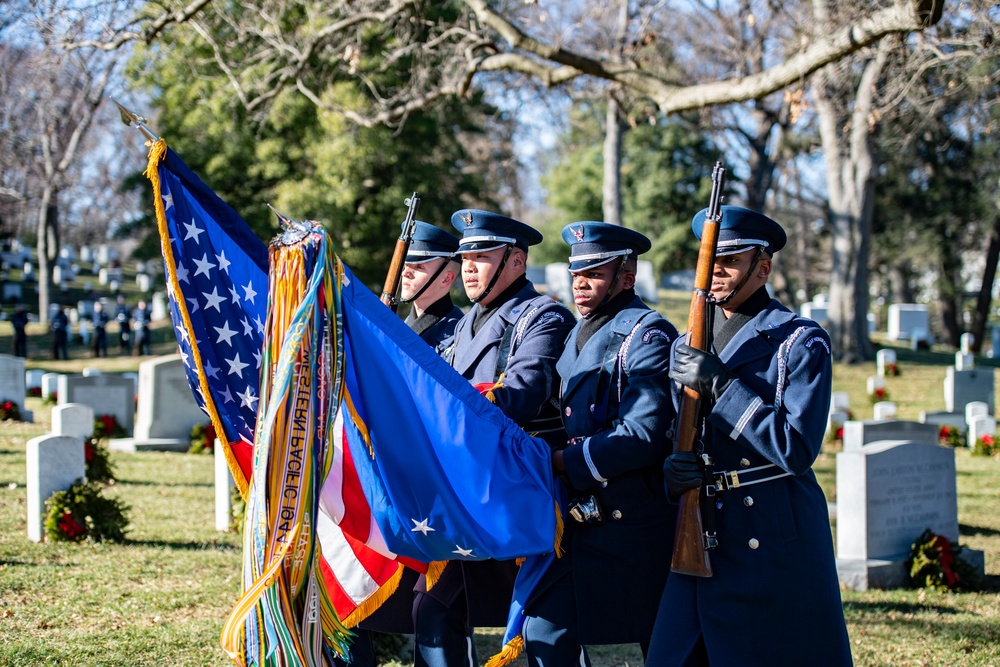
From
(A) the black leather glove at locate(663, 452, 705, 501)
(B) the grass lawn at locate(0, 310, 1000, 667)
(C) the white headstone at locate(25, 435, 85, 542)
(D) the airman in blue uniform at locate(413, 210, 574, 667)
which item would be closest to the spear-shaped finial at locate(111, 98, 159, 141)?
(D) the airman in blue uniform at locate(413, 210, 574, 667)

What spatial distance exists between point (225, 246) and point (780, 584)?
2561 millimetres

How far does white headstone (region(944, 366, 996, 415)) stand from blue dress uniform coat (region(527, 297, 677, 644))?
18.5 m

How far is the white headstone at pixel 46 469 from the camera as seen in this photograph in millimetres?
8570

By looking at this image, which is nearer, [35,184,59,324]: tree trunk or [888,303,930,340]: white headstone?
[888,303,930,340]: white headstone

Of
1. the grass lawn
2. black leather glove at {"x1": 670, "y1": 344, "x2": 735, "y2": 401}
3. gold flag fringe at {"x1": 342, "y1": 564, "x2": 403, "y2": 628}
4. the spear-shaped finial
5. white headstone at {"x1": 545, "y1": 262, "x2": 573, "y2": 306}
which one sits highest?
white headstone at {"x1": 545, "y1": 262, "x2": 573, "y2": 306}

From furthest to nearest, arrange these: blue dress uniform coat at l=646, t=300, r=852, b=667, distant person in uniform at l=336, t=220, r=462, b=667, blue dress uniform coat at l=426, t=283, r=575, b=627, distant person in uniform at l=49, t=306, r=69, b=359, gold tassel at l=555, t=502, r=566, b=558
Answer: distant person in uniform at l=49, t=306, r=69, b=359
distant person in uniform at l=336, t=220, r=462, b=667
blue dress uniform coat at l=426, t=283, r=575, b=627
gold tassel at l=555, t=502, r=566, b=558
blue dress uniform coat at l=646, t=300, r=852, b=667

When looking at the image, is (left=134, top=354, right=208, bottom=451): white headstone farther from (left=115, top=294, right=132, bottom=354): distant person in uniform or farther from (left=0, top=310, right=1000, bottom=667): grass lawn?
(left=115, top=294, right=132, bottom=354): distant person in uniform

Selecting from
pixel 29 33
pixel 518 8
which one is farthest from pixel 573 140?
pixel 29 33

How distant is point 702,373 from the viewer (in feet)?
12.2

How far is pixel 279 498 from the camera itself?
136 inches

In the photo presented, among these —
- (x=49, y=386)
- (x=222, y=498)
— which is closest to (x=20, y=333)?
(x=49, y=386)

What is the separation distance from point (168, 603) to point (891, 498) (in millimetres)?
5525

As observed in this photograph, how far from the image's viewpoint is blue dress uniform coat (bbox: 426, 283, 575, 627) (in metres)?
4.37

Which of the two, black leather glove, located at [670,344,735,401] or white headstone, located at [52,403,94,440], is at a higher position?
black leather glove, located at [670,344,735,401]
